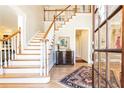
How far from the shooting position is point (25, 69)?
5656 mm

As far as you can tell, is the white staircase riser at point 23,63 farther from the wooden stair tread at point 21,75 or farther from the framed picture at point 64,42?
the framed picture at point 64,42

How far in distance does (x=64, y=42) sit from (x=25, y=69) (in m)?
4.89

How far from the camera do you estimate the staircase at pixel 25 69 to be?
5070mm

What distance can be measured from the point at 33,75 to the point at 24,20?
2471 mm

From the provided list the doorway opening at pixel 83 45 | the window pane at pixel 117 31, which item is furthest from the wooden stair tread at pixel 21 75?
the doorway opening at pixel 83 45

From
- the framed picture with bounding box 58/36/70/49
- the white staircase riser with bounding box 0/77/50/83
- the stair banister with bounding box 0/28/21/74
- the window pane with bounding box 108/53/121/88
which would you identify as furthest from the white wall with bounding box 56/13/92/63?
the window pane with bounding box 108/53/121/88

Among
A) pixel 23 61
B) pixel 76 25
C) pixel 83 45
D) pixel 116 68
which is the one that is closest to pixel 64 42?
pixel 76 25

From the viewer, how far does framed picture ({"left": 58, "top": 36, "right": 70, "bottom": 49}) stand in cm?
1025

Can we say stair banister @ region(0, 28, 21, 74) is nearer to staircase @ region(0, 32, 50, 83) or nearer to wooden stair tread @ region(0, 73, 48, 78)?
staircase @ region(0, 32, 50, 83)

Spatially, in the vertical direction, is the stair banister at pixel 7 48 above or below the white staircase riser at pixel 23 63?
above

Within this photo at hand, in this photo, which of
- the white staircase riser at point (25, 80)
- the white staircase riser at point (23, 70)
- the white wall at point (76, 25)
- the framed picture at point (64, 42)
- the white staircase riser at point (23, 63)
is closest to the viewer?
the white staircase riser at point (25, 80)

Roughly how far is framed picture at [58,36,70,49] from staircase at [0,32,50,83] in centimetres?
315

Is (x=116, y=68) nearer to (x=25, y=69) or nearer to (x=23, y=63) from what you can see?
(x=25, y=69)

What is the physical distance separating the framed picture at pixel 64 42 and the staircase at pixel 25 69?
124 inches
